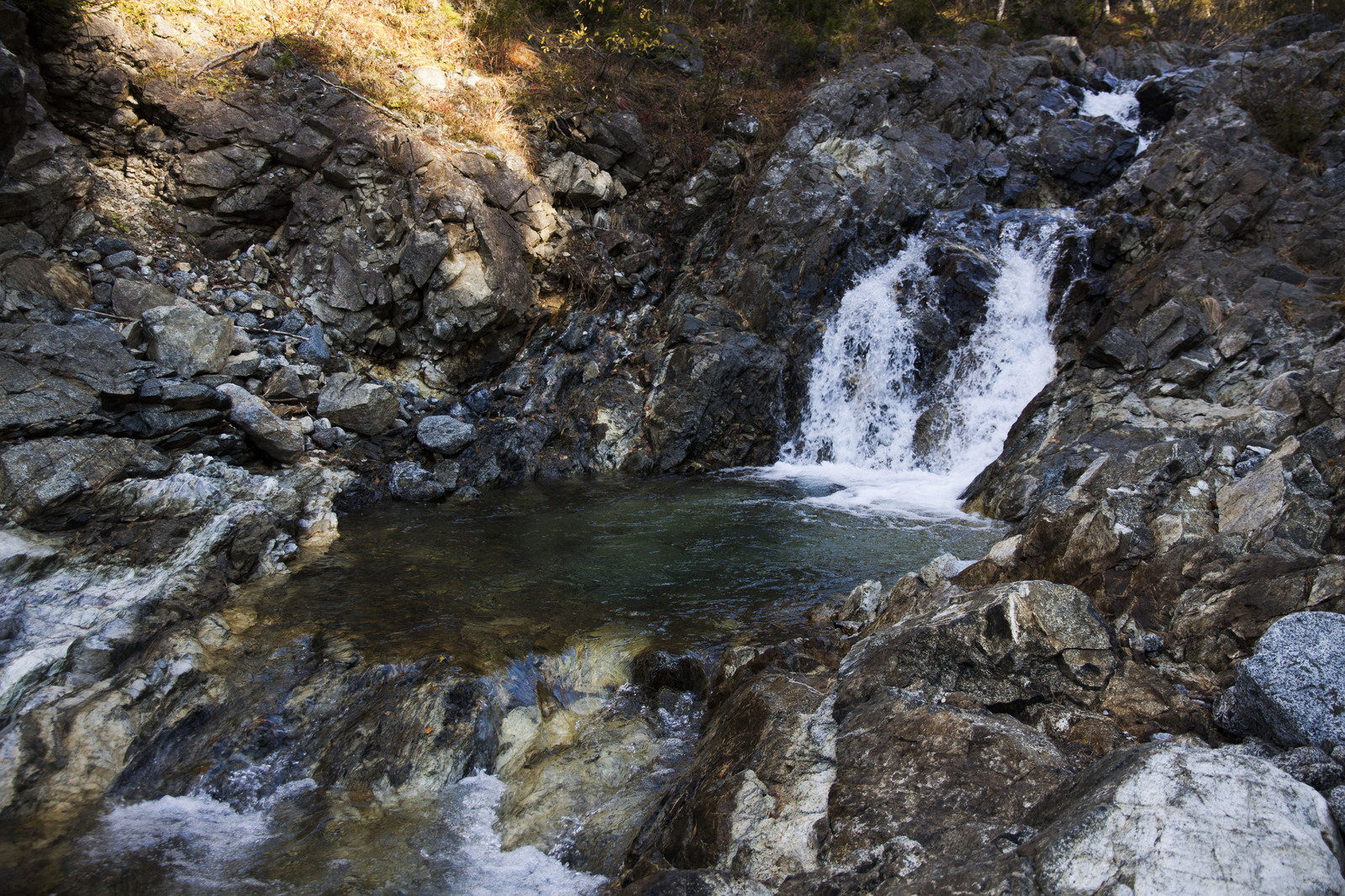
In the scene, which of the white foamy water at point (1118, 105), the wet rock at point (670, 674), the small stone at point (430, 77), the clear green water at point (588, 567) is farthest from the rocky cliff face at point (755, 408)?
the small stone at point (430, 77)

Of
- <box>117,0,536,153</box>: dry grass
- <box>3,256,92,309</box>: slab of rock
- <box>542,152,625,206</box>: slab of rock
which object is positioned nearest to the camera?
<box>3,256,92,309</box>: slab of rock

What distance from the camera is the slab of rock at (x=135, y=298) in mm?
9930

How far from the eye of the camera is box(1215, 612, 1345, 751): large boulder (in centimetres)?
276

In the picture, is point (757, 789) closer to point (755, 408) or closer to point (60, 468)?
point (60, 468)

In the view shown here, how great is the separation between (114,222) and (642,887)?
1357 centimetres

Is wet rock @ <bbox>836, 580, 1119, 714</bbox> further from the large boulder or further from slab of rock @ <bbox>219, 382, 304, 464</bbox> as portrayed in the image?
slab of rock @ <bbox>219, 382, 304, 464</bbox>

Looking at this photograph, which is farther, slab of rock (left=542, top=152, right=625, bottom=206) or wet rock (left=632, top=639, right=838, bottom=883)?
slab of rock (left=542, top=152, right=625, bottom=206)

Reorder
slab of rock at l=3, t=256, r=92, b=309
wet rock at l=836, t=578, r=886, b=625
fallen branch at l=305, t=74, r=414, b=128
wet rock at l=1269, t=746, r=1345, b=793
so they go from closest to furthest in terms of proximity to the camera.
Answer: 1. wet rock at l=1269, t=746, r=1345, b=793
2. wet rock at l=836, t=578, r=886, b=625
3. slab of rock at l=3, t=256, r=92, b=309
4. fallen branch at l=305, t=74, r=414, b=128

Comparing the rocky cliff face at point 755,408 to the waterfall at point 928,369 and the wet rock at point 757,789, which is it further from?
the waterfall at point 928,369

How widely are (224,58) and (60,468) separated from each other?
402 inches

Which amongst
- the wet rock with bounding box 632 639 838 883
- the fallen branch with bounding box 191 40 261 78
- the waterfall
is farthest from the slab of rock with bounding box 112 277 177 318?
the waterfall

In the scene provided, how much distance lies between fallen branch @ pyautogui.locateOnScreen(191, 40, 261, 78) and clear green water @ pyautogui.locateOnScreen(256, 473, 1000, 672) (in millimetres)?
9533

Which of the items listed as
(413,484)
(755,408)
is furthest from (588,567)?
(755,408)

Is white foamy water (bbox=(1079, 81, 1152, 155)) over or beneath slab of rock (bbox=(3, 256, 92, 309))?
over
